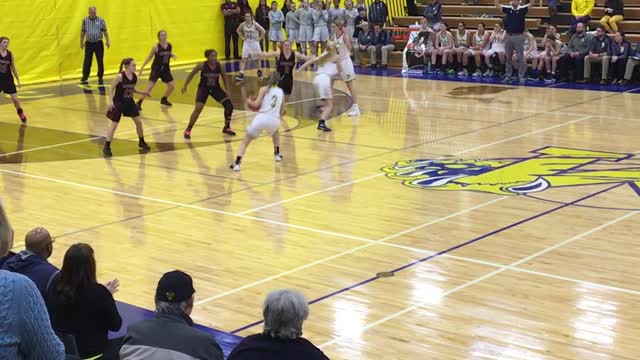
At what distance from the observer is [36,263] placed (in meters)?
6.23

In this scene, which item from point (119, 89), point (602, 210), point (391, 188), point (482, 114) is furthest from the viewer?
point (482, 114)

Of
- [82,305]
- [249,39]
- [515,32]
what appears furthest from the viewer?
[249,39]

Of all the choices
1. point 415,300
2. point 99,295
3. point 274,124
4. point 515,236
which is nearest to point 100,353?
point 99,295

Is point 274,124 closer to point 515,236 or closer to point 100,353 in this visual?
point 515,236

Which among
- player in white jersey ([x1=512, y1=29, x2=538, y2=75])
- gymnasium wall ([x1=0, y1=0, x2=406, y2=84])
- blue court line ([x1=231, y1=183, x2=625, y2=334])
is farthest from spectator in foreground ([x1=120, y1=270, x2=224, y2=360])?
gymnasium wall ([x1=0, y1=0, x2=406, y2=84])

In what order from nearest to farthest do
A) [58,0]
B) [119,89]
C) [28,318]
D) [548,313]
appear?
[28,318] → [548,313] → [119,89] → [58,0]

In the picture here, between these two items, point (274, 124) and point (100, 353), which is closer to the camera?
point (100, 353)

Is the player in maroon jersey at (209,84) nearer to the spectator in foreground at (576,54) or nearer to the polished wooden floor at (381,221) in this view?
the polished wooden floor at (381,221)

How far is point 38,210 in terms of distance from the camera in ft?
40.4

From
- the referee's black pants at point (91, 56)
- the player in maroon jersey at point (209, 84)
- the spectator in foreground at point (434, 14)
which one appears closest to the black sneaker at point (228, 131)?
the player in maroon jersey at point (209, 84)

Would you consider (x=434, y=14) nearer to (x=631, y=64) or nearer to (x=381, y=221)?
(x=631, y=64)

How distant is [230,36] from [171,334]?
2696cm

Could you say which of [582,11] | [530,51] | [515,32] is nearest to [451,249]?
[515,32]

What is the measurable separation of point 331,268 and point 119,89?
24.7 ft
